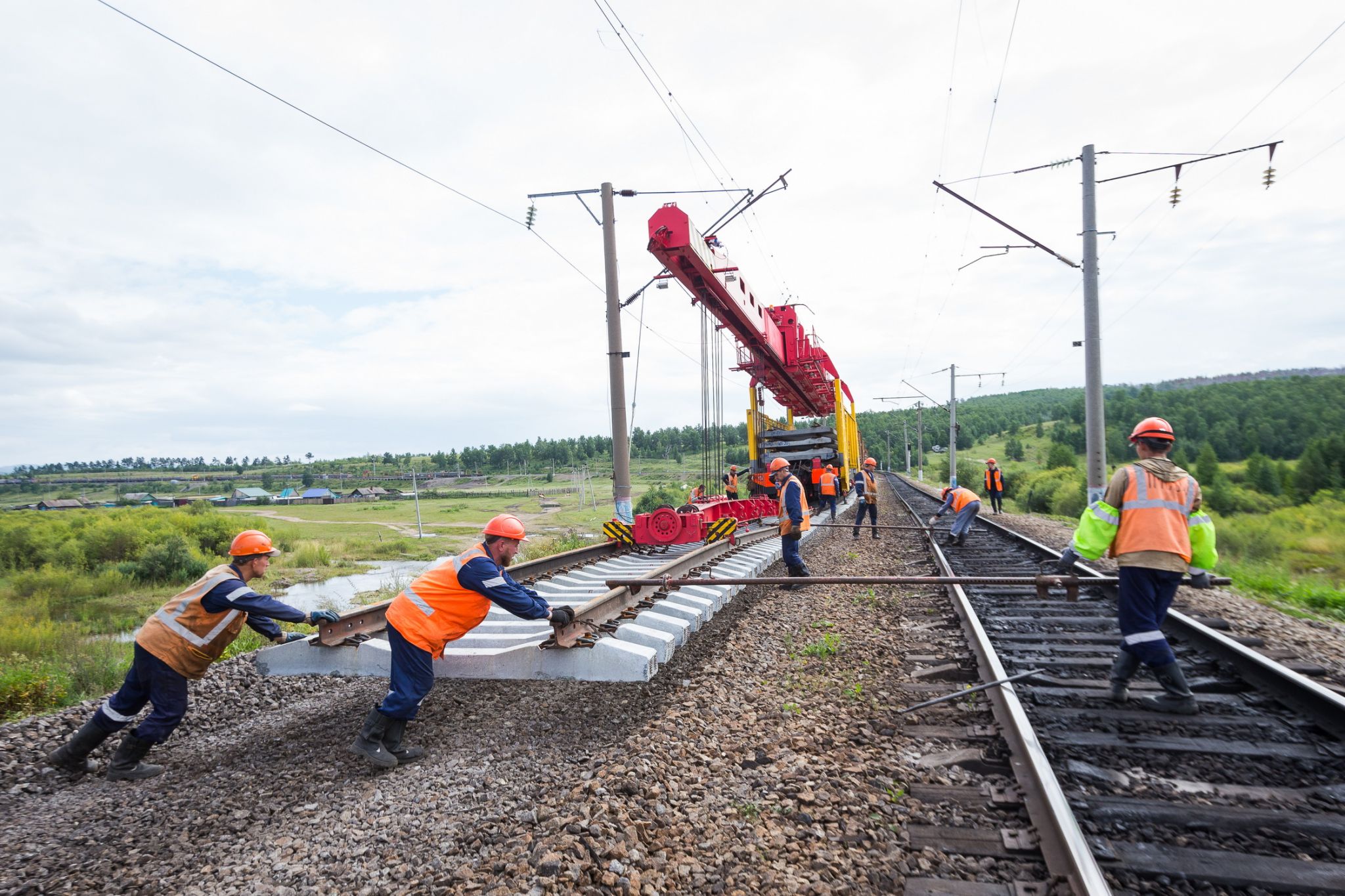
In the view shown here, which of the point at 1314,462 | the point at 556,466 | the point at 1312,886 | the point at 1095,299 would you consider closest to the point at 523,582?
the point at 1312,886

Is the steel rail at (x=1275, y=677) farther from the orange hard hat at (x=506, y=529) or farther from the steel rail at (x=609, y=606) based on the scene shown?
the orange hard hat at (x=506, y=529)

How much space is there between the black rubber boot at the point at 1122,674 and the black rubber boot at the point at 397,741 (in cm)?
409

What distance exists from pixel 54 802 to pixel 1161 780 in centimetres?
554

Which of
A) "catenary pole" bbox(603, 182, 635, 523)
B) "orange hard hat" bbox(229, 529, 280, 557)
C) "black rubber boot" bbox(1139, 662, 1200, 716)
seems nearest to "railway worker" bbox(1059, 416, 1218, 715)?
"black rubber boot" bbox(1139, 662, 1200, 716)

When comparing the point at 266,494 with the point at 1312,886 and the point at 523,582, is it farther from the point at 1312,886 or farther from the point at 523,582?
the point at 1312,886

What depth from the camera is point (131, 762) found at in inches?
152

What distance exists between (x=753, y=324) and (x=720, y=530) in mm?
3950

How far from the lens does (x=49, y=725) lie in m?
4.39

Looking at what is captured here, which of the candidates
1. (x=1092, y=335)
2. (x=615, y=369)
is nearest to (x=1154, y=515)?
(x=615, y=369)

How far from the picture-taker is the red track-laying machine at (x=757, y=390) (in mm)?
9047

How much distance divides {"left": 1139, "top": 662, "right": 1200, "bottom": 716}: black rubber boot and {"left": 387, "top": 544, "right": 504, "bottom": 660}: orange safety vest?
3.98 m

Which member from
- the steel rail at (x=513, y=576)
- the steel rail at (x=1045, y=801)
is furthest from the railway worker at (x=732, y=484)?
the steel rail at (x=1045, y=801)

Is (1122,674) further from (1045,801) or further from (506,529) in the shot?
(506,529)

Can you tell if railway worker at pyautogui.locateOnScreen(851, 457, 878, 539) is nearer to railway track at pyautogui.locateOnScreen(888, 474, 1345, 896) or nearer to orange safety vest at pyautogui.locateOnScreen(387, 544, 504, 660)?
railway track at pyautogui.locateOnScreen(888, 474, 1345, 896)
